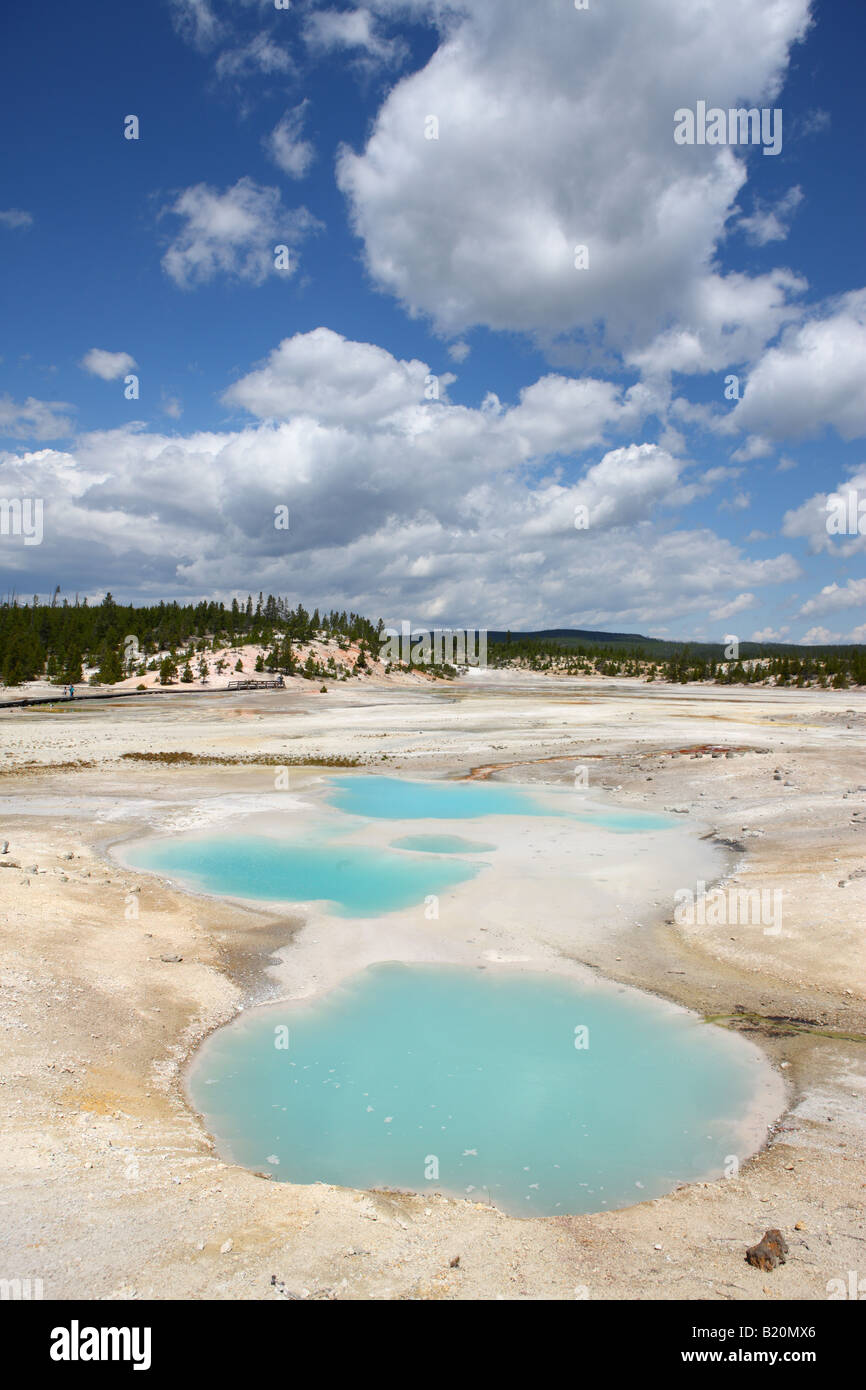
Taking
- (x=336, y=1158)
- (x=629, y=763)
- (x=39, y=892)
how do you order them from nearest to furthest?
(x=336, y=1158), (x=39, y=892), (x=629, y=763)

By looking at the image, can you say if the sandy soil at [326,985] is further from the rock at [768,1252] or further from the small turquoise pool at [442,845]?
the small turquoise pool at [442,845]

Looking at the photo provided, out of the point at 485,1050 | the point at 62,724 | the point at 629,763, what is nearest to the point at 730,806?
the point at 629,763

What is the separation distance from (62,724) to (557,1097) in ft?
157

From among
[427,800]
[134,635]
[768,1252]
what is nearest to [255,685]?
[134,635]

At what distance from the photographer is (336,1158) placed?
6656 millimetres

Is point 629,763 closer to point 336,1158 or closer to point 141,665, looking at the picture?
point 336,1158

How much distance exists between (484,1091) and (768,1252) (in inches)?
136

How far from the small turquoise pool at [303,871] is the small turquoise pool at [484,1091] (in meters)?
3.87

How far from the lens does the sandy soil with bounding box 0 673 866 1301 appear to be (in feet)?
15.5

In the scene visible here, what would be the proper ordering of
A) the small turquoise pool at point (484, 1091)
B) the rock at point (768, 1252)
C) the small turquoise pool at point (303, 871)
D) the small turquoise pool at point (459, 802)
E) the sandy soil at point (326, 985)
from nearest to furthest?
the sandy soil at point (326, 985)
the rock at point (768, 1252)
the small turquoise pool at point (484, 1091)
the small turquoise pool at point (303, 871)
the small turquoise pool at point (459, 802)

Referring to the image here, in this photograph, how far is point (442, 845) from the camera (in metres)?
18.1

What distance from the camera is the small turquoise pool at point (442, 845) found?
17453 millimetres

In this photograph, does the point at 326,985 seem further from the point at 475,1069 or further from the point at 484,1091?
the point at 484,1091

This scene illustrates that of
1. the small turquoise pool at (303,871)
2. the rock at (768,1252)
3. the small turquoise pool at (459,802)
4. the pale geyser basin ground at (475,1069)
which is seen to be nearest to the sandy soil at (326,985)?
the rock at (768,1252)
